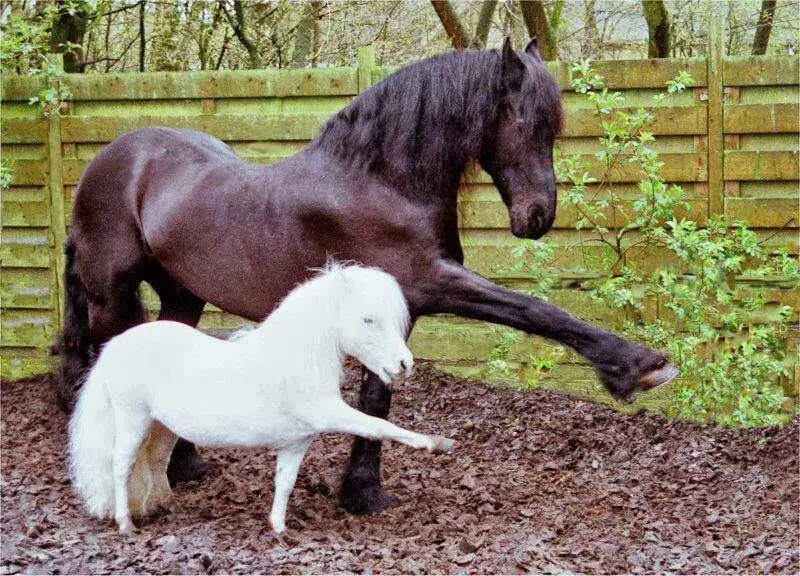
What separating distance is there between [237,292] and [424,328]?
2.43 meters

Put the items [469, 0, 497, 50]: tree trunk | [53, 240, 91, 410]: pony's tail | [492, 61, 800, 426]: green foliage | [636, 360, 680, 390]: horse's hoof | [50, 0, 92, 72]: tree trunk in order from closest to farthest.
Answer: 1. [636, 360, 680, 390]: horse's hoof
2. [53, 240, 91, 410]: pony's tail
3. [492, 61, 800, 426]: green foliage
4. [50, 0, 92, 72]: tree trunk
5. [469, 0, 497, 50]: tree trunk

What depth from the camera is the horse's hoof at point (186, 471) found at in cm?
398

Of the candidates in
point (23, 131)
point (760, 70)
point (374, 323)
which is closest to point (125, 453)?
point (374, 323)

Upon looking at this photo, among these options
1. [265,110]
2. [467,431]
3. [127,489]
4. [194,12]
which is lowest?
[467,431]

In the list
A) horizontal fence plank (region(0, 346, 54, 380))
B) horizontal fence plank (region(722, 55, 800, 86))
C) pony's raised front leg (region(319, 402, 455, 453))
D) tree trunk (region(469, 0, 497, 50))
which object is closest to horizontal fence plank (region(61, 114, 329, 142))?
horizontal fence plank (region(0, 346, 54, 380))

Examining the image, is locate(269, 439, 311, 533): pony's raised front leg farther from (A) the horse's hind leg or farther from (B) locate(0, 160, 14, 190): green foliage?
(B) locate(0, 160, 14, 190): green foliage

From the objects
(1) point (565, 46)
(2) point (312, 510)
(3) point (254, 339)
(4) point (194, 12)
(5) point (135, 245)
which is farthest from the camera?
(1) point (565, 46)

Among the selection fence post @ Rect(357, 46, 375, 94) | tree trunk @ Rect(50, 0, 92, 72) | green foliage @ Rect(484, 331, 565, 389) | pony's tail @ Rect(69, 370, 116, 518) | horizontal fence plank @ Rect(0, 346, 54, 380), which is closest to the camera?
pony's tail @ Rect(69, 370, 116, 518)

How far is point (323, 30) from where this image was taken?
9.26 metres

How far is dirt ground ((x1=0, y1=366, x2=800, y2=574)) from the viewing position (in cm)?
299

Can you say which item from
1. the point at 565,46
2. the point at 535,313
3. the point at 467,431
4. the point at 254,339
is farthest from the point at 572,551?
the point at 565,46

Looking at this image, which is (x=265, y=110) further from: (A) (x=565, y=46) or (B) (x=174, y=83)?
(A) (x=565, y=46)

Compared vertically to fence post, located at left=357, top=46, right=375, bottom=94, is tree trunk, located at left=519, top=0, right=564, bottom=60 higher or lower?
higher

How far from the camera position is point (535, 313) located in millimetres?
3094
